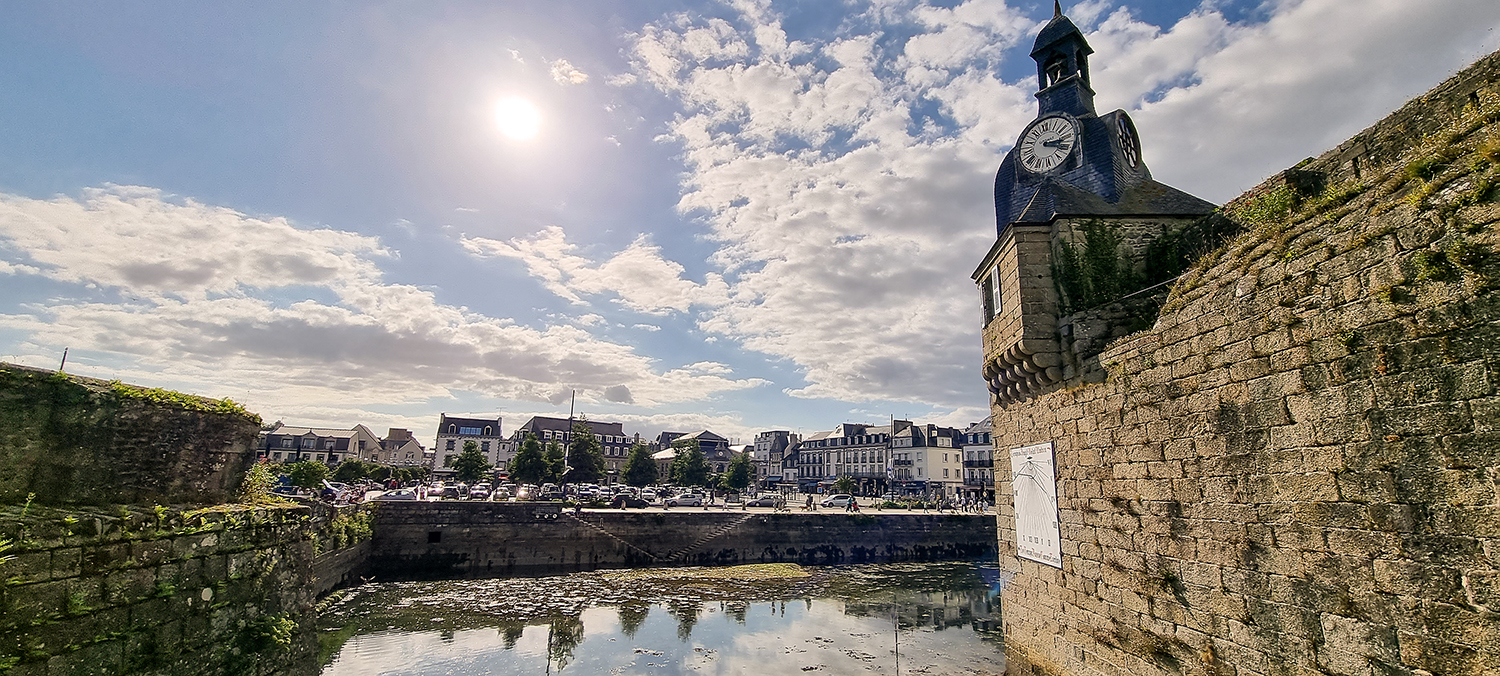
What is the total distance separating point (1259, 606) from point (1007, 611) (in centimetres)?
619

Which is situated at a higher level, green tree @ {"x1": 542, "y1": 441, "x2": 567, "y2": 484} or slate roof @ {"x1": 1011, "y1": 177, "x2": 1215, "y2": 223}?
slate roof @ {"x1": 1011, "y1": 177, "x2": 1215, "y2": 223}

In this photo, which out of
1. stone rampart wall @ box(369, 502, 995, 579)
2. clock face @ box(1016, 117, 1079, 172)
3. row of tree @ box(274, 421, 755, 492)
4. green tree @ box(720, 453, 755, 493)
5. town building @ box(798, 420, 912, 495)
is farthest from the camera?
town building @ box(798, 420, 912, 495)

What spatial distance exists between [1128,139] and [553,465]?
48.4 m

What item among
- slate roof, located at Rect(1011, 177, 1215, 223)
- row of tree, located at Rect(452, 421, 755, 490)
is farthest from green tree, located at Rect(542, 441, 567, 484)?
slate roof, located at Rect(1011, 177, 1215, 223)

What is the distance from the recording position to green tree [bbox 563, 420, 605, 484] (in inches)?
2154

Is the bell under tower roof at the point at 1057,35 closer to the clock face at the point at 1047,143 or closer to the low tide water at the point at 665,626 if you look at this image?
the clock face at the point at 1047,143

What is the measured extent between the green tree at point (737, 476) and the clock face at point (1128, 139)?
161ft

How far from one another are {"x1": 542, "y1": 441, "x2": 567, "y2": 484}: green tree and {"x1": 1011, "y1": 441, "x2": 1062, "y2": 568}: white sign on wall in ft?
152

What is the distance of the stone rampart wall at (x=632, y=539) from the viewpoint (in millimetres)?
26812

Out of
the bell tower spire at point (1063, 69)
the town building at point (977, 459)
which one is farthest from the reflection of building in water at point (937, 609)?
the town building at point (977, 459)

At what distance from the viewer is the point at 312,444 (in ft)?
260

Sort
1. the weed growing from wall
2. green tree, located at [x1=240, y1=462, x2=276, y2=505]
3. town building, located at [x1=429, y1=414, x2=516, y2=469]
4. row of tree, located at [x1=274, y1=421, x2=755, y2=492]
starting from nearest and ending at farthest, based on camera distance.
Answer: green tree, located at [x1=240, y1=462, x2=276, y2=505]
the weed growing from wall
row of tree, located at [x1=274, y1=421, x2=755, y2=492]
town building, located at [x1=429, y1=414, x2=516, y2=469]

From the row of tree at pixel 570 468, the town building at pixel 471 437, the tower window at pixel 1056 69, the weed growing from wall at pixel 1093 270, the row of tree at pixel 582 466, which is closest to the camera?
the weed growing from wall at pixel 1093 270

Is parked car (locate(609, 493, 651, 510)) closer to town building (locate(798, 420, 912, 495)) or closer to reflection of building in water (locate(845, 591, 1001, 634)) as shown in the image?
reflection of building in water (locate(845, 591, 1001, 634))
